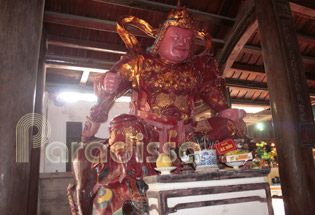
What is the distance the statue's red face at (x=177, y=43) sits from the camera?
103 inches

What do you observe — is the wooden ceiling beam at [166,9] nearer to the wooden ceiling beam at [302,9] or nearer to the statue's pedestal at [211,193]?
the wooden ceiling beam at [302,9]

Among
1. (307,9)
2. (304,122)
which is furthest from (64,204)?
(307,9)

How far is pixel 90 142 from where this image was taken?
8.11 feet

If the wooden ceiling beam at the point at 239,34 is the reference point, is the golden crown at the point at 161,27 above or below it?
below

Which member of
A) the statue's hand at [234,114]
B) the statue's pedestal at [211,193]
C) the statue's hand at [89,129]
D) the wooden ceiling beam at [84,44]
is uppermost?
the wooden ceiling beam at [84,44]

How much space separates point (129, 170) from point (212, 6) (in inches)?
111

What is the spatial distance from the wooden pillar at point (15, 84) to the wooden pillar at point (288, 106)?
229 centimetres

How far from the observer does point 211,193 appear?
1.57 meters

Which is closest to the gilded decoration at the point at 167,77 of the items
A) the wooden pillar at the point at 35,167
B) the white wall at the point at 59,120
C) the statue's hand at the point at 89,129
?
the statue's hand at the point at 89,129

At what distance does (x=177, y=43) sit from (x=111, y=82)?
765 millimetres

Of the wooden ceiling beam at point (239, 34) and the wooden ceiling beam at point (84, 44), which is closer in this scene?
the wooden ceiling beam at point (239, 34)

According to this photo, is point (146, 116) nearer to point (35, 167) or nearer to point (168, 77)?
point (168, 77)

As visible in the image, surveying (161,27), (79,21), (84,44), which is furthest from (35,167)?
(161,27)

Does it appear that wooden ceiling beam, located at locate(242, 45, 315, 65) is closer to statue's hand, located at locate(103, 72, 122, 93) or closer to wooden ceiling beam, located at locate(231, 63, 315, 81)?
wooden ceiling beam, located at locate(231, 63, 315, 81)
